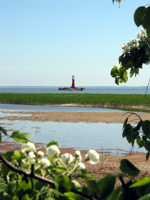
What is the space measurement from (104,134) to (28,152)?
1377 cm

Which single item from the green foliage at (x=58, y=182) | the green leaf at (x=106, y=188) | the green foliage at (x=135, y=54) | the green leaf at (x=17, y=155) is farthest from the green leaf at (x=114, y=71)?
the green leaf at (x=106, y=188)

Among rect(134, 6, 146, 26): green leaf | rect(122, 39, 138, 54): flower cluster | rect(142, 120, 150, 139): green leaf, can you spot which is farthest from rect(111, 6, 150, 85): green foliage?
rect(134, 6, 146, 26): green leaf

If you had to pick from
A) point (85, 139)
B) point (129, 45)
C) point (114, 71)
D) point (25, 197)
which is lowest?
point (85, 139)

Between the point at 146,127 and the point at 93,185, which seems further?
the point at 146,127

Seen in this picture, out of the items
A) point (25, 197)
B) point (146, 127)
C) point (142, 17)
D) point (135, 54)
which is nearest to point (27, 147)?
point (25, 197)

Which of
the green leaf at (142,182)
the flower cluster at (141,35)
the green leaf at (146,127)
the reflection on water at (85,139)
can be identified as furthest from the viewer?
the reflection on water at (85,139)

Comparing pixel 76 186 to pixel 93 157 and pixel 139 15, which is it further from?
pixel 139 15

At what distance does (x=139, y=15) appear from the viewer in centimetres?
170

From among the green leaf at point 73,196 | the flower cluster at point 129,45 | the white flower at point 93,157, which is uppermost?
the flower cluster at point 129,45

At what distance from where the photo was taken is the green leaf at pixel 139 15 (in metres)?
1.68

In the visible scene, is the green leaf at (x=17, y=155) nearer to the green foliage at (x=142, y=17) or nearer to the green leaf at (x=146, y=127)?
the green foliage at (x=142, y=17)

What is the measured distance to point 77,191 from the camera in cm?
97

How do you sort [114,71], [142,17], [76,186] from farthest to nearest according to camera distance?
[114,71] < [142,17] < [76,186]

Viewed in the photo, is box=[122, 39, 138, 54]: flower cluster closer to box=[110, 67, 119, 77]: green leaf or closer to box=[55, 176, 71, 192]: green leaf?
box=[110, 67, 119, 77]: green leaf
